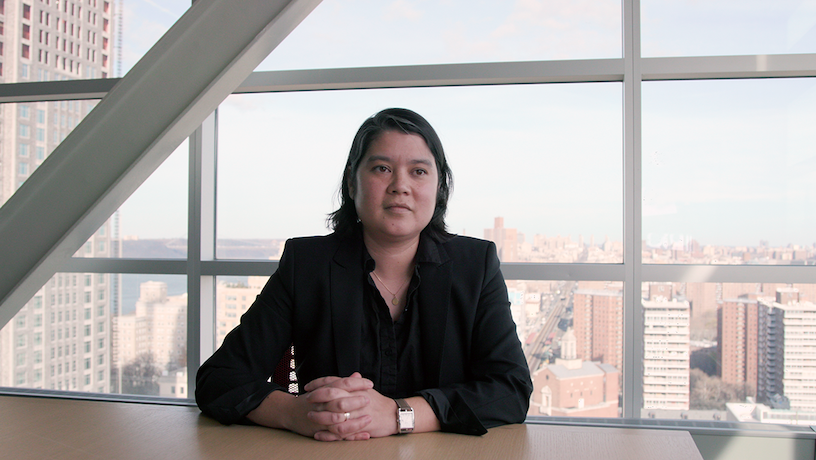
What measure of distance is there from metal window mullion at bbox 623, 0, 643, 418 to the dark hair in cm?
95

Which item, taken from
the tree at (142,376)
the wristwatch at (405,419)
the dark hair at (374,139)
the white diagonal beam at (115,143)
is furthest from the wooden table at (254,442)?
the tree at (142,376)

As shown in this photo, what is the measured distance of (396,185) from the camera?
4.72ft

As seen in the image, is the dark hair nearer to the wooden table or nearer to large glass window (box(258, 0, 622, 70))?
the wooden table

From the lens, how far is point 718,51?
7.35 feet

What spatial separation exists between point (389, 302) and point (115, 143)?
1071 mm

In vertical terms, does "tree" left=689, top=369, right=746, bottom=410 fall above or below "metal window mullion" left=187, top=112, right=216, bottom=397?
below

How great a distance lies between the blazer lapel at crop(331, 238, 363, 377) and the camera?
1.42m

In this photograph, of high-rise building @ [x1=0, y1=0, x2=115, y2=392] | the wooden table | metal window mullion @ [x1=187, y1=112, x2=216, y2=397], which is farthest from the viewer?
high-rise building @ [x1=0, y1=0, x2=115, y2=392]

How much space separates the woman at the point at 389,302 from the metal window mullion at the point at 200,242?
1.21m

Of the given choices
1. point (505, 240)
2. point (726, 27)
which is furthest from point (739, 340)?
point (726, 27)

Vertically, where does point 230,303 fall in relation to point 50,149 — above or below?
below

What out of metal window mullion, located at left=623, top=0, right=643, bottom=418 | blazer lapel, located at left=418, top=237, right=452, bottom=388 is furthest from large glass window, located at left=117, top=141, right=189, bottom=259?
metal window mullion, located at left=623, top=0, right=643, bottom=418

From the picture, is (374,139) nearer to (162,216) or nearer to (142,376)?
(162,216)

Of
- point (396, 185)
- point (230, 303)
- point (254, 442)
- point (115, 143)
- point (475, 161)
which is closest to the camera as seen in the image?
point (115, 143)
